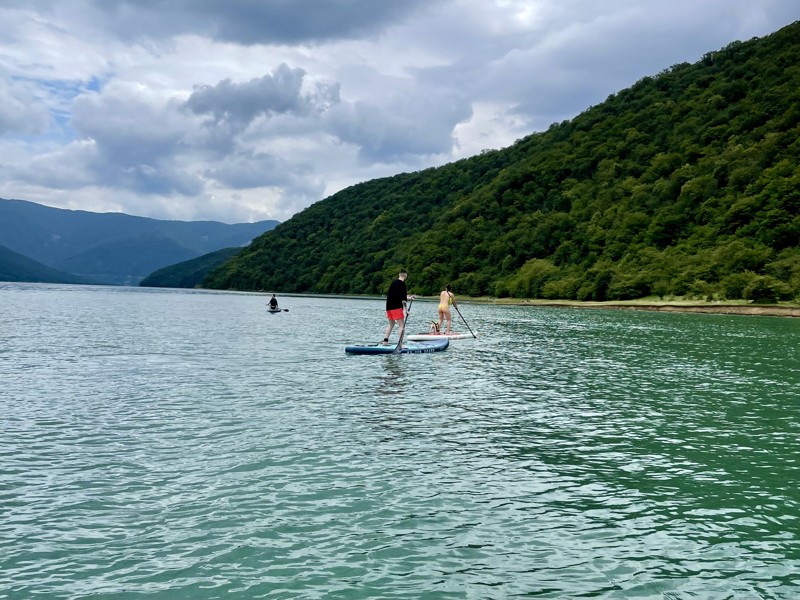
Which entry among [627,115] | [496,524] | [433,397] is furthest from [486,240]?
[496,524]

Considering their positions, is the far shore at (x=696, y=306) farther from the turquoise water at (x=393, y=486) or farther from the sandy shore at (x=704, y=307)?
the turquoise water at (x=393, y=486)

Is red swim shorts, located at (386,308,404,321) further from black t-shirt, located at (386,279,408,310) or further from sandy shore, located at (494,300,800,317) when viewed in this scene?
sandy shore, located at (494,300,800,317)

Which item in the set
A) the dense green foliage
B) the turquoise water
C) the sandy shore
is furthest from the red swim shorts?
the dense green foliage

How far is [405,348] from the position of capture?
118 ft

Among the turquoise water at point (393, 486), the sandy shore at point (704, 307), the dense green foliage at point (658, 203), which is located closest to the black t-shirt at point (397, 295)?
the turquoise water at point (393, 486)

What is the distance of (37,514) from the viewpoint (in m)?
10.1

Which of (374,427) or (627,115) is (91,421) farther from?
(627,115)

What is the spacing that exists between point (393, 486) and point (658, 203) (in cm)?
13860

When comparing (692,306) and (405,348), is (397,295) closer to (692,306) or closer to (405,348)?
(405,348)

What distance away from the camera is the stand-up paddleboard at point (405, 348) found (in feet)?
112

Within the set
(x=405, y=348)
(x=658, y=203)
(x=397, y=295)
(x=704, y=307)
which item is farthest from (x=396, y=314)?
(x=658, y=203)

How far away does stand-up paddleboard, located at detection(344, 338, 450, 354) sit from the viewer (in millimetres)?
34281

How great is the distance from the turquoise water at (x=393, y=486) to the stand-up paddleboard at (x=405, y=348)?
7.73 metres

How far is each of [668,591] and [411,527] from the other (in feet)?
12.3
